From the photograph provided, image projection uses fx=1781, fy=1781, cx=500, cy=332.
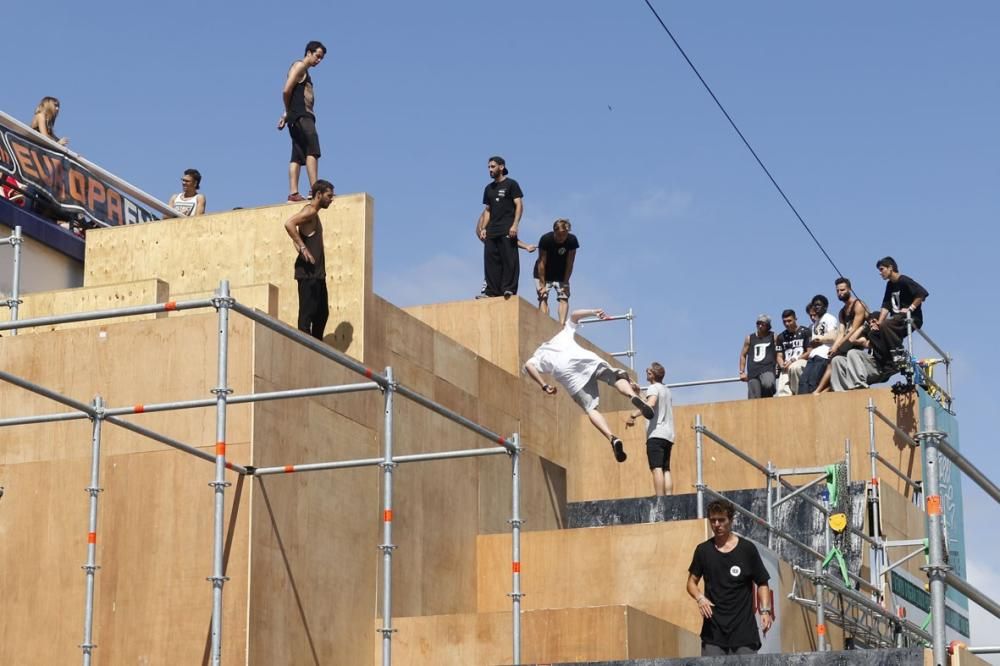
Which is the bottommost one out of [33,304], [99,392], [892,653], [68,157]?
[892,653]

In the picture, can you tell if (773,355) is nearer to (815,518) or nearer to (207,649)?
(815,518)

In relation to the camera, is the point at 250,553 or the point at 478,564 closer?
the point at 250,553

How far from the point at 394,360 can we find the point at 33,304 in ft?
11.4

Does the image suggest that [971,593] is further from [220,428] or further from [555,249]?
[555,249]

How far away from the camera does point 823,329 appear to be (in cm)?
2267

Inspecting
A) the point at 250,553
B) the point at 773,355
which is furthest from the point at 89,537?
the point at 773,355

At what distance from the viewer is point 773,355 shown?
23078 millimetres

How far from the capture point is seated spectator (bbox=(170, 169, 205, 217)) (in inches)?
804

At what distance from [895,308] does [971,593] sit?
13.9 metres

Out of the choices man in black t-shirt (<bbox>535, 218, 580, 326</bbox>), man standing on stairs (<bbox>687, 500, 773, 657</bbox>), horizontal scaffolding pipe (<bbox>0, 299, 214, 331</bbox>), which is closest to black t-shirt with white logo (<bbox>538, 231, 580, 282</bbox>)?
man in black t-shirt (<bbox>535, 218, 580, 326</bbox>)

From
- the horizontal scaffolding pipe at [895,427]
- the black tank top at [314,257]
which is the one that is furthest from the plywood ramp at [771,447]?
the black tank top at [314,257]

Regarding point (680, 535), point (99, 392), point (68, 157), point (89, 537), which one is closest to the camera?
point (89, 537)

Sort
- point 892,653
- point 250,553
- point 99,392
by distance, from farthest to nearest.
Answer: point 99,392
point 250,553
point 892,653

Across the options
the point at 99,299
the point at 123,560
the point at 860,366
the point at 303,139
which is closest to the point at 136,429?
the point at 123,560
